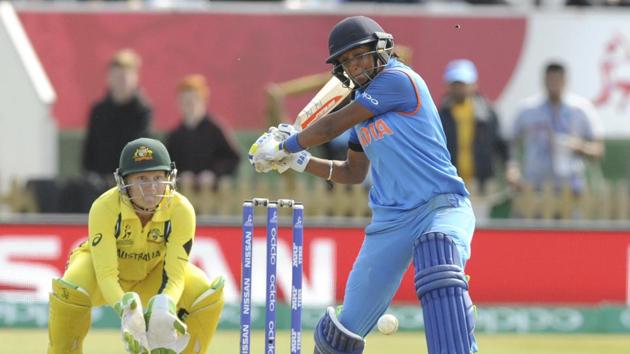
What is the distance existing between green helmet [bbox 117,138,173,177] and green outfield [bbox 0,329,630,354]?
2.67 meters

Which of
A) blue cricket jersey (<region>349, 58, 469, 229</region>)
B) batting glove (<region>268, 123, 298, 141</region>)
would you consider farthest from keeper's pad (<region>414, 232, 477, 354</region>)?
batting glove (<region>268, 123, 298, 141</region>)

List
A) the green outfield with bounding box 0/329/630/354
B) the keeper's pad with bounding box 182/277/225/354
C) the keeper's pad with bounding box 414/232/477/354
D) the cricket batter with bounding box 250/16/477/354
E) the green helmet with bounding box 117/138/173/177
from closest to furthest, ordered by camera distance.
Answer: the keeper's pad with bounding box 414/232/477/354, the cricket batter with bounding box 250/16/477/354, the green helmet with bounding box 117/138/173/177, the keeper's pad with bounding box 182/277/225/354, the green outfield with bounding box 0/329/630/354

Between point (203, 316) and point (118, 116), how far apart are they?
14.9ft

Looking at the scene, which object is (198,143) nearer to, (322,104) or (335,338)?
(322,104)

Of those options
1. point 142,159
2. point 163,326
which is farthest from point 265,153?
point 163,326

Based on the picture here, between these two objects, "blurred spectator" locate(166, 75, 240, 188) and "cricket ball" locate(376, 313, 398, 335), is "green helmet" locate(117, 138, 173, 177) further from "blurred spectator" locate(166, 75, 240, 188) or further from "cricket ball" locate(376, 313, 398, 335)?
"blurred spectator" locate(166, 75, 240, 188)

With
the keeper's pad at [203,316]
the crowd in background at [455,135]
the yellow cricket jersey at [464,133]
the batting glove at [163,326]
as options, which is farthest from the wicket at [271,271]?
the yellow cricket jersey at [464,133]

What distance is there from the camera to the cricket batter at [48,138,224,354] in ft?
21.7

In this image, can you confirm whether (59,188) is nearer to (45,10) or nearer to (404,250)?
(45,10)

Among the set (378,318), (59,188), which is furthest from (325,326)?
(59,188)

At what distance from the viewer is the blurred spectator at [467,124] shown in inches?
439

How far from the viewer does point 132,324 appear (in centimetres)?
622

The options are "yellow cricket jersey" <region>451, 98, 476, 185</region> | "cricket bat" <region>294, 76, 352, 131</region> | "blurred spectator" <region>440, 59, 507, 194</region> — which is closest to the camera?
"cricket bat" <region>294, 76, 352, 131</region>

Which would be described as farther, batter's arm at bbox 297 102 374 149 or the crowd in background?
the crowd in background
